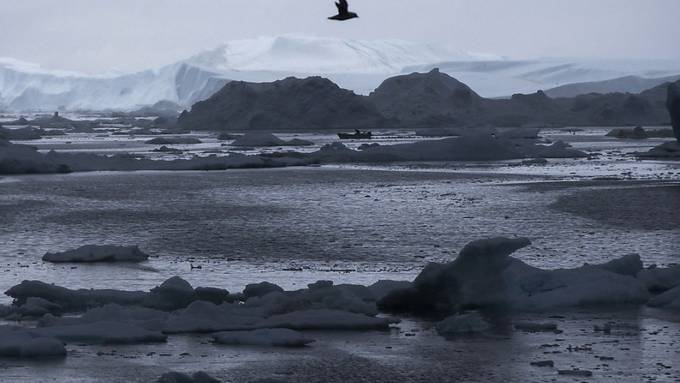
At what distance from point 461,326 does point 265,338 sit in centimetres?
130

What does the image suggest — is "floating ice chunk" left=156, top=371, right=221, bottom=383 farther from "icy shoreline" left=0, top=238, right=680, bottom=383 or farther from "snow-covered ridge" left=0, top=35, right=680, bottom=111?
"snow-covered ridge" left=0, top=35, right=680, bottom=111

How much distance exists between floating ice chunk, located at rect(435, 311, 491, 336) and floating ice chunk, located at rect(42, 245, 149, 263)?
13.4ft

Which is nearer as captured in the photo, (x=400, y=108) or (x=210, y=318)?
(x=210, y=318)

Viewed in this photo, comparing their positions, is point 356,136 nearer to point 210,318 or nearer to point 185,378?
point 210,318

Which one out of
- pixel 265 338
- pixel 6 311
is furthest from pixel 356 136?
pixel 265 338

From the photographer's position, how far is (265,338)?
286 inches

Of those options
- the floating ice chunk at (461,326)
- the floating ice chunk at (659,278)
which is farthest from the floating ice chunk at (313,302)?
the floating ice chunk at (659,278)

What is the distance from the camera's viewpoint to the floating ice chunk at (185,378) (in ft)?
19.4

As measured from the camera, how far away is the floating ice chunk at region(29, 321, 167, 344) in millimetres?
7241

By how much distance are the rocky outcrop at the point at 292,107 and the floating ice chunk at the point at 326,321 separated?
35.8 metres

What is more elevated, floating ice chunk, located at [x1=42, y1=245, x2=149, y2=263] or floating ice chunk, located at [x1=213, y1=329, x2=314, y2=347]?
floating ice chunk, located at [x1=42, y1=245, x2=149, y2=263]

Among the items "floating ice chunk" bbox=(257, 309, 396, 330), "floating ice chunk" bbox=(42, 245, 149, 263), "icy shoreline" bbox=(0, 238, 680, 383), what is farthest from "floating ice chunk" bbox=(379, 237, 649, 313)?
"floating ice chunk" bbox=(42, 245, 149, 263)

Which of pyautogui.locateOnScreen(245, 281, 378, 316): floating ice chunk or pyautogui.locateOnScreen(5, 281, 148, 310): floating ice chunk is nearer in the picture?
pyautogui.locateOnScreen(245, 281, 378, 316): floating ice chunk

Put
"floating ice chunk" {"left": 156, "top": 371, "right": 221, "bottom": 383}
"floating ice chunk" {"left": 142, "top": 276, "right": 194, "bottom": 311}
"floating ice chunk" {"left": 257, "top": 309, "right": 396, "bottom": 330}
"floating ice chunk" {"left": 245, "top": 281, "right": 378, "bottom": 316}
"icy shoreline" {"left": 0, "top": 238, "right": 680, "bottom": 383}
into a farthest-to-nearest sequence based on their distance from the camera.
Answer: "floating ice chunk" {"left": 142, "top": 276, "right": 194, "bottom": 311} < "floating ice chunk" {"left": 245, "top": 281, "right": 378, "bottom": 316} < "floating ice chunk" {"left": 257, "top": 309, "right": 396, "bottom": 330} < "icy shoreline" {"left": 0, "top": 238, "right": 680, "bottom": 383} < "floating ice chunk" {"left": 156, "top": 371, "right": 221, "bottom": 383}
